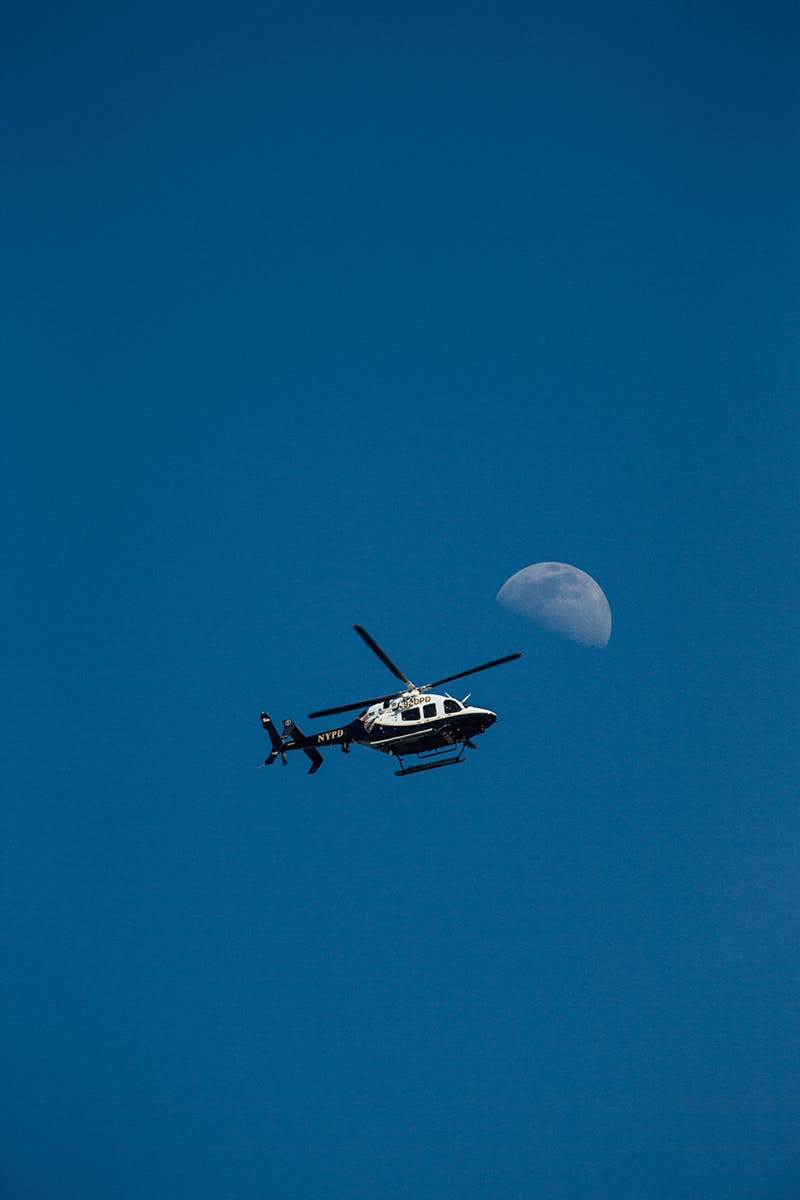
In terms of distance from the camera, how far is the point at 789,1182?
78812mm

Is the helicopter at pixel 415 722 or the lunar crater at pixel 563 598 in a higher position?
the lunar crater at pixel 563 598

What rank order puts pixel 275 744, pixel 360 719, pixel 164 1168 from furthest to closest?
pixel 164 1168 → pixel 275 744 → pixel 360 719

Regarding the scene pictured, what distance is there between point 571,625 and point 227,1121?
61299 mm

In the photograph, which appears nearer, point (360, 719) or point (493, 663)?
point (493, 663)

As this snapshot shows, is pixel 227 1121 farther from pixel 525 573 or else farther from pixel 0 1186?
pixel 525 573

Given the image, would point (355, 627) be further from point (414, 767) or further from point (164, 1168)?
point (164, 1168)

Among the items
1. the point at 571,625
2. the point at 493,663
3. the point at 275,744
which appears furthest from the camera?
the point at 571,625

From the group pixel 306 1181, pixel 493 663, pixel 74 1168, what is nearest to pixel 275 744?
pixel 493 663

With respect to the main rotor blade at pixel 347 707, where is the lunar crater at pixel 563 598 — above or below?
above

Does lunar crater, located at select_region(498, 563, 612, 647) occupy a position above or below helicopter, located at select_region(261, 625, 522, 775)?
above

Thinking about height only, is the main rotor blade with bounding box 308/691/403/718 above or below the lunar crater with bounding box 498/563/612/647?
below

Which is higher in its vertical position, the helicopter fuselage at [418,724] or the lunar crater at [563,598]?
the lunar crater at [563,598]

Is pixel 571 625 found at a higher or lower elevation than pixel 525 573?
lower

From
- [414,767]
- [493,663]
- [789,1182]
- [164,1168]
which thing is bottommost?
[789,1182]
